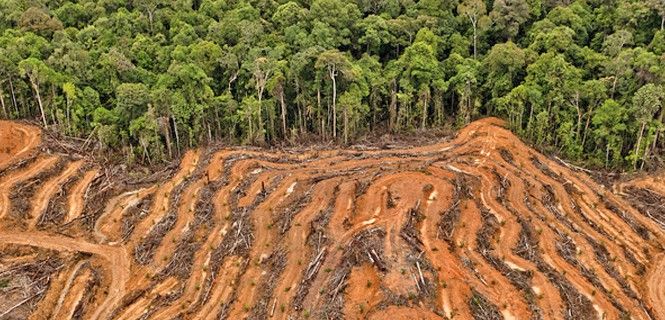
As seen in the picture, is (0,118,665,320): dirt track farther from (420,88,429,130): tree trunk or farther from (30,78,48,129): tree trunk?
(420,88,429,130): tree trunk

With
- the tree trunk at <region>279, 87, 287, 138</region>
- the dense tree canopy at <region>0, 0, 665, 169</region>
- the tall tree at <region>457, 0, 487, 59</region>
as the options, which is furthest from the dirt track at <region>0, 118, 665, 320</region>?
the tall tree at <region>457, 0, 487, 59</region>

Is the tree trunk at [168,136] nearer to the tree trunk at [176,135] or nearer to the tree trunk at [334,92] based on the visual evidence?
the tree trunk at [176,135]

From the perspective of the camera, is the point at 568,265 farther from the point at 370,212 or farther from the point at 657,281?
the point at 370,212

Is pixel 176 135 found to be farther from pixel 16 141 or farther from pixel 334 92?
pixel 334 92

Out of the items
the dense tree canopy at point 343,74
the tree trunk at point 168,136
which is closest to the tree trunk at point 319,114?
the dense tree canopy at point 343,74

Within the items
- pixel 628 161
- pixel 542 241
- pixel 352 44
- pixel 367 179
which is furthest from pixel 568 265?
pixel 352 44

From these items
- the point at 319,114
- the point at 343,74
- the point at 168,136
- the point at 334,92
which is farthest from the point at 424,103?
the point at 168,136
